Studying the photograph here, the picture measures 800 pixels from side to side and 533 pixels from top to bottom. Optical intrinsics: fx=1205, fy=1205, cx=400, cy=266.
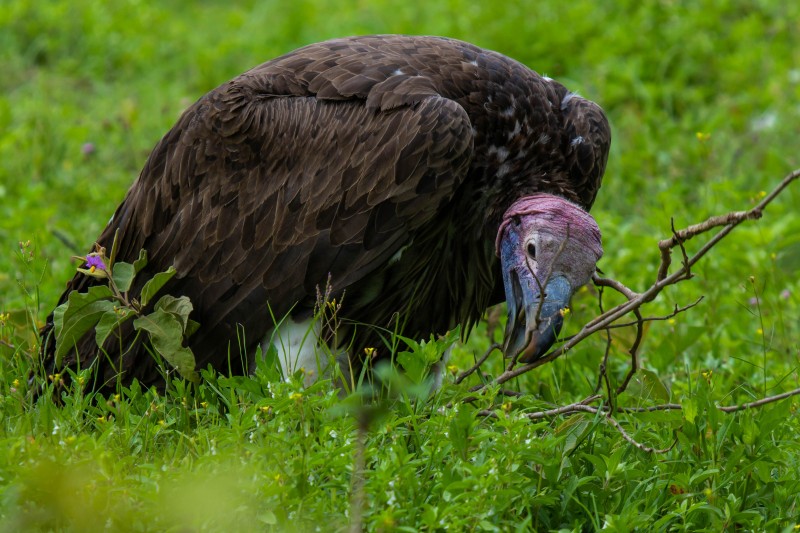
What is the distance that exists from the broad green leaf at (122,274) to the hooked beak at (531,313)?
46.0 inches

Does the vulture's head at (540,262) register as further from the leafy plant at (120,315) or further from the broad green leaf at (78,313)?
the broad green leaf at (78,313)

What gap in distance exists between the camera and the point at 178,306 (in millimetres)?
3791

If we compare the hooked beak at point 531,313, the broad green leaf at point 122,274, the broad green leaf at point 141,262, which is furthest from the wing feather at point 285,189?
the hooked beak at point 531,313

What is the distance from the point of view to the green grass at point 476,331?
2910 mm

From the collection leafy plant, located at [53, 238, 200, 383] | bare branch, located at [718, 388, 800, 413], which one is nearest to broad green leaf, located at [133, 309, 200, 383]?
leafy plant, located at [53, 238, 200, 383]

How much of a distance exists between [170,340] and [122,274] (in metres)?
0.27

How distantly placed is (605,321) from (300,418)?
906 mm

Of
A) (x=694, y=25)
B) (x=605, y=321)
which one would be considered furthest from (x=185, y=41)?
(x=605, y=321)

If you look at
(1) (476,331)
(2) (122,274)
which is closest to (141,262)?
(2) (122,274)

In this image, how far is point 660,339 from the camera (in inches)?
188

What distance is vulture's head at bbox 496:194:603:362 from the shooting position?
137 inches

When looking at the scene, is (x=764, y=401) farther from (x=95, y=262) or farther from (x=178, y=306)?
(x=95, y=262)

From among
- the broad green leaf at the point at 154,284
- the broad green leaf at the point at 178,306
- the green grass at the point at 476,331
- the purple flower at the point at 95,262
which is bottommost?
the green grass at the point at 476,331

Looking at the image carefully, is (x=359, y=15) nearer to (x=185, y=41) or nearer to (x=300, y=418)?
(x=185, y=41)
